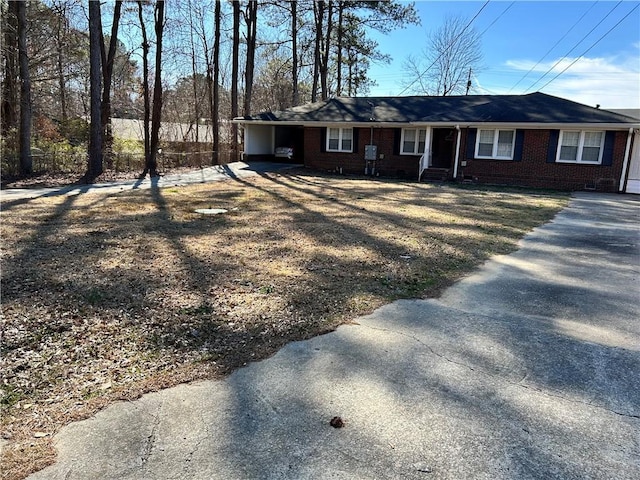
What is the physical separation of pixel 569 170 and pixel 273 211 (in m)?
11.9

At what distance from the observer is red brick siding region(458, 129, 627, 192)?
15.4 meters

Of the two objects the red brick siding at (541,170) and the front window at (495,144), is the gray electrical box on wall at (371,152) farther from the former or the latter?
the front window at (495,144)

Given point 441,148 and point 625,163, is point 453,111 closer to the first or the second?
point 441,148

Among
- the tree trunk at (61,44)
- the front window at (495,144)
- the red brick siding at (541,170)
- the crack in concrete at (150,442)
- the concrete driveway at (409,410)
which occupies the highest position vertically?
the tree trunk at (61,44)

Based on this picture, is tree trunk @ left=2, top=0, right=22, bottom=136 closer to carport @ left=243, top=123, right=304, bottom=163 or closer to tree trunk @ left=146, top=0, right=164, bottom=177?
tree trunk @ left=146, top=0, right=164, bottom=177

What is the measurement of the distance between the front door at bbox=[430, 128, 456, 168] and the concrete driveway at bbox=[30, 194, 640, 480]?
16.2 m

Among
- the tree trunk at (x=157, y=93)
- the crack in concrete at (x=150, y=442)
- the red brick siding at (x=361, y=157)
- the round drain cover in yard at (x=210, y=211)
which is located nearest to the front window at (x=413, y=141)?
the red brick siding at (x=361, y=157)

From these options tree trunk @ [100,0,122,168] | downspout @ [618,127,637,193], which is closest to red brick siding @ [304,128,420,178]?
downspout @ [618,127,637,193]

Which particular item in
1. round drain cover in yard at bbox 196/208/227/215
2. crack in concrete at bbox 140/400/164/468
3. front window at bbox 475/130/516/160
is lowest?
crack in concrete at bbox 140/400/164/468

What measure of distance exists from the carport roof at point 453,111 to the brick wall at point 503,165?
0.59m

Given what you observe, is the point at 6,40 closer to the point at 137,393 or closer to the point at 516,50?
the point at 137,393

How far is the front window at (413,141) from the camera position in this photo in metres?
18.5

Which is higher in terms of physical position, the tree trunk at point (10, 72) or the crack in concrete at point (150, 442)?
the tree trunk at point (10, 72)

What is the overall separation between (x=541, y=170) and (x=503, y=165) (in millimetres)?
1298
